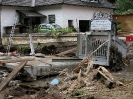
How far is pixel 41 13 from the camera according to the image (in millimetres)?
28422

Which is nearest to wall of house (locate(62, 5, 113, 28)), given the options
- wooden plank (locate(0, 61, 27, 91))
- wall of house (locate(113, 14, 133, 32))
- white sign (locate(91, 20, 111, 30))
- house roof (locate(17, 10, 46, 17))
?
house roof (locate(17, 10, 46, 17))

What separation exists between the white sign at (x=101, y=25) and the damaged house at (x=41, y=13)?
1120 centimetres

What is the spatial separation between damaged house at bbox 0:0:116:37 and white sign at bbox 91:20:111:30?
1120cm

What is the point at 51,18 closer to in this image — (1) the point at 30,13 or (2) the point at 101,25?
(1) the point at 30,13

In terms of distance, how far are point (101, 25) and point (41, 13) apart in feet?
46.8

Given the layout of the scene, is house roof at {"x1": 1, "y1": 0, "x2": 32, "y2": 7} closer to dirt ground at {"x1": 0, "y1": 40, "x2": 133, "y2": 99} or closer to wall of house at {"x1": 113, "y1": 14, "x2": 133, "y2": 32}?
wall of house at {"x1": 113, "y1": 14, "x2": 133, "y2": 32}

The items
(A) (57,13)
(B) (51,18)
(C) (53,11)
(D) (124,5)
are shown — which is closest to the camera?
(A) (57,13)

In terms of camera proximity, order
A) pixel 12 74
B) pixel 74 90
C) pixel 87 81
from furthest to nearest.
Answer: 1. pixel 12 74
2. pixel 87 81
3. pixel 74 90

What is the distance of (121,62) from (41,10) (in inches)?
603

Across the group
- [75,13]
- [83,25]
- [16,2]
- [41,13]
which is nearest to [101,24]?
[75,13]

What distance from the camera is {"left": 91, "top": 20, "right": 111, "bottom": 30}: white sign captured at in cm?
1470

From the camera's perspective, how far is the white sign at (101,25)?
14695 millimetres

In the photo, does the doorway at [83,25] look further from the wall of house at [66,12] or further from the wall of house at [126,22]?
the wall of house at [126,22]

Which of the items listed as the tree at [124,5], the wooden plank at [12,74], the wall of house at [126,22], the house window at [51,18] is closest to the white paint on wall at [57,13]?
the house window at [51,18]
